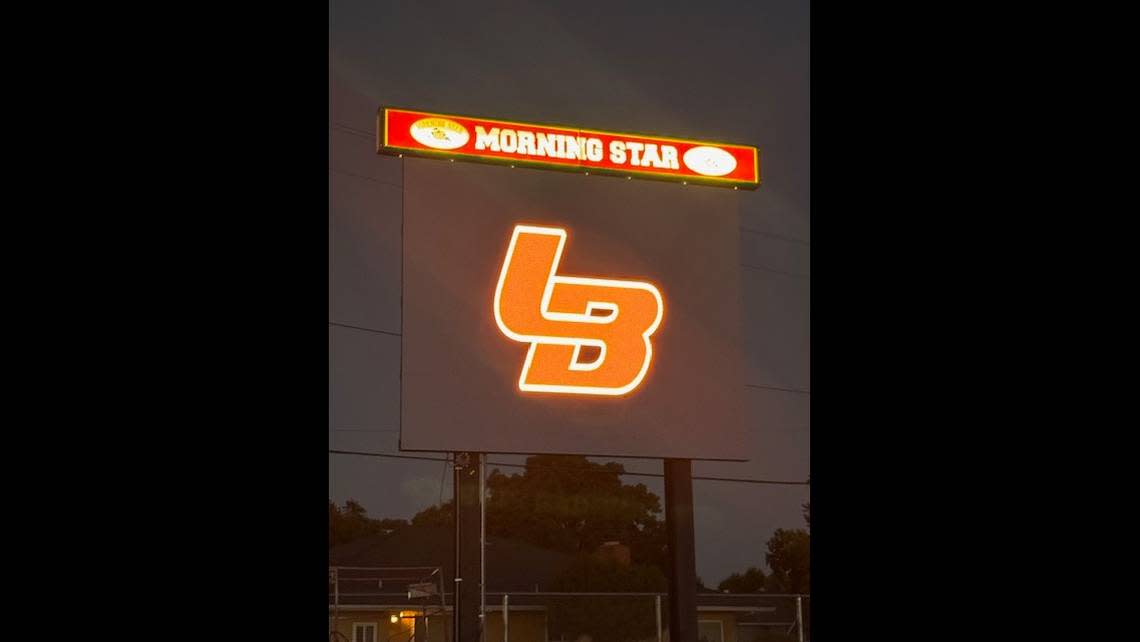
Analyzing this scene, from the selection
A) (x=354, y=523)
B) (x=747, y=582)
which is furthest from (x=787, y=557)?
(x=354, y=523)

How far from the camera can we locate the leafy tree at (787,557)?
44.7 m

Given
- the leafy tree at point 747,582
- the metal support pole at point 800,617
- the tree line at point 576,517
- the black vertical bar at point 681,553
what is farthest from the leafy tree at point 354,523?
the black vertical bar at point 681,553

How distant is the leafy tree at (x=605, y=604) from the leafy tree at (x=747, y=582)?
11.6m

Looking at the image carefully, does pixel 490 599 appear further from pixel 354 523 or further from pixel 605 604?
pixel 354 523

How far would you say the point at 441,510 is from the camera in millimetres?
43250

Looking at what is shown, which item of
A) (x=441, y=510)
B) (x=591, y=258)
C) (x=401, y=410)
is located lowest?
(x=441, y=510)

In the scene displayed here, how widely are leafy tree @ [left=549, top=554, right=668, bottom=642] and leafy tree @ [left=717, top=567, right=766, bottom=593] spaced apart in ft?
38.0

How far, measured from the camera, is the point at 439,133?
15359 millimetres
